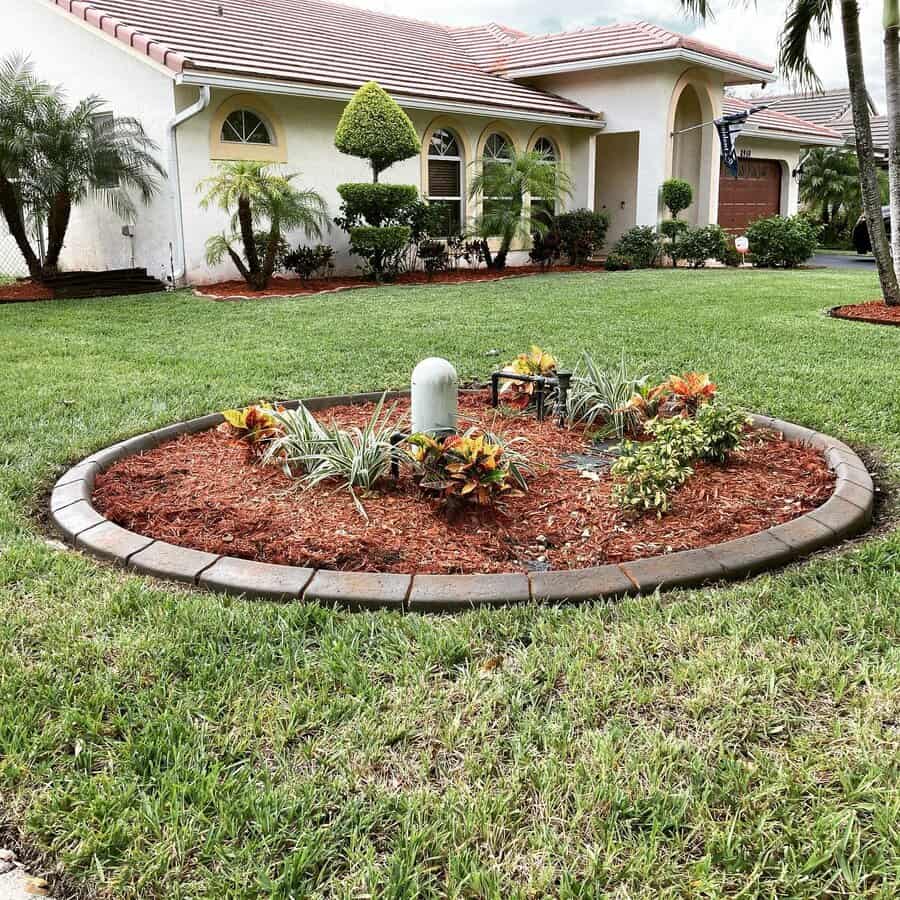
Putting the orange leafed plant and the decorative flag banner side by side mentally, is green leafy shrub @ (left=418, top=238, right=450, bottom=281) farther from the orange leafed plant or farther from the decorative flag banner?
the orange leafed plant

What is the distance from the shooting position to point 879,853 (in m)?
1.63

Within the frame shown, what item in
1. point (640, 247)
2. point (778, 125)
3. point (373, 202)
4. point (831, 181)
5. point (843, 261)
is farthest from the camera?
point (831, 181)

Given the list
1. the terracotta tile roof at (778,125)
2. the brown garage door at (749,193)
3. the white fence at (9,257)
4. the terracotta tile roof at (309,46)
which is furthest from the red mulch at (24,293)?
the brown garage door at (749,193)

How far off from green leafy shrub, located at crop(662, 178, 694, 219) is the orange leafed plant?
1567 cm

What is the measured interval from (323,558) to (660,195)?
16809 millimetres

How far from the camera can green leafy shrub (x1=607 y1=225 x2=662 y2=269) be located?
671 inches

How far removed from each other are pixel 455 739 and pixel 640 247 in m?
16.3

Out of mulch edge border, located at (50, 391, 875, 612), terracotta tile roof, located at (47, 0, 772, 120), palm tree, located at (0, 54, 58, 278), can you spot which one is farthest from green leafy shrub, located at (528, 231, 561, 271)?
mulch edge border, located at (50, 391, 875, 612)

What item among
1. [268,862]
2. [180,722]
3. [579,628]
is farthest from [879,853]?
[180,722]

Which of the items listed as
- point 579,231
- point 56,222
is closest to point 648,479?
point 56,222

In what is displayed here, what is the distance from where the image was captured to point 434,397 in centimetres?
362

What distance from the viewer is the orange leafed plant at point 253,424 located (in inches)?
153

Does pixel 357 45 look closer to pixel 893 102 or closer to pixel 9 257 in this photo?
pixel 9 257

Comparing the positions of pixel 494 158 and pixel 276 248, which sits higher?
pixel 494 158
